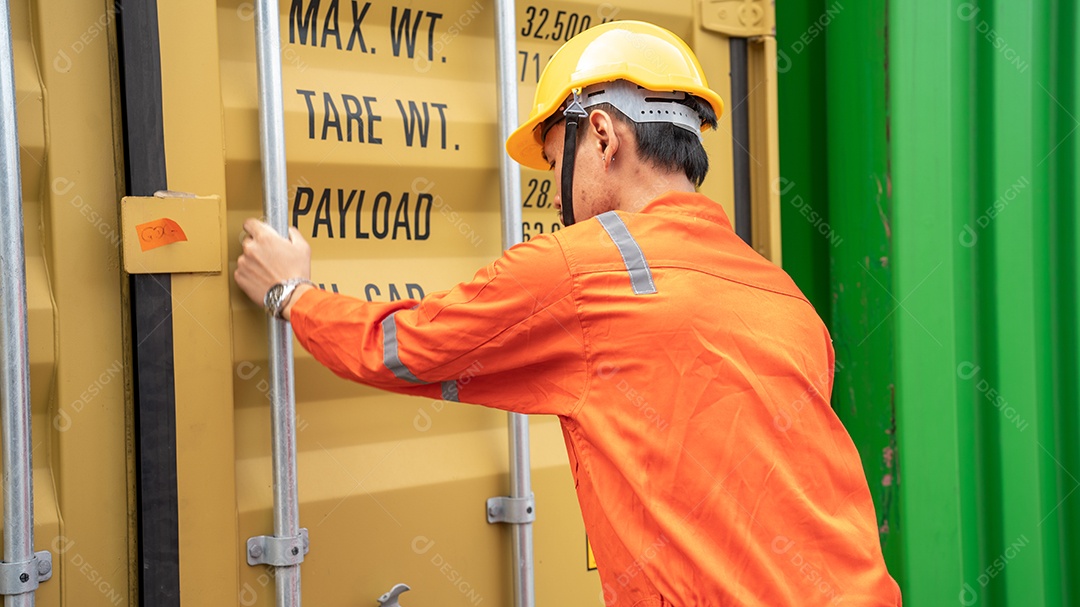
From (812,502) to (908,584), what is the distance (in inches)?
44.1

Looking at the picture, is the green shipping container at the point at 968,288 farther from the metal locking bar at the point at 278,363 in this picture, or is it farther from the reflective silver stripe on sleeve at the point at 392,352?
the metal locking bar at the point at 278,363

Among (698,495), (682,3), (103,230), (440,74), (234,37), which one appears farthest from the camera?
(682,3)

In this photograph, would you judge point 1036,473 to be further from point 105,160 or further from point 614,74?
point 105,160

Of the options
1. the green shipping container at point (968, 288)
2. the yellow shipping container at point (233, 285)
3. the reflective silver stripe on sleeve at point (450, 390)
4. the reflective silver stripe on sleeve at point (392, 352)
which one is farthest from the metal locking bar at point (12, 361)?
the green shipping container at point (968, 288)

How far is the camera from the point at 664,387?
1.77 metres

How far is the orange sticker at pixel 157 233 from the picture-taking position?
1868mm

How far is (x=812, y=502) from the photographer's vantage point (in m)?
1.78

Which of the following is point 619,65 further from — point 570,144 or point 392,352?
point 392,352

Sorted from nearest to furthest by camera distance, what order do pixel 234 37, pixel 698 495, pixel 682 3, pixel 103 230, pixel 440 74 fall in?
pixel 698 495 < pixel 103 230 < pixel 234 37 < pixel 440 74 < pixel 682 3

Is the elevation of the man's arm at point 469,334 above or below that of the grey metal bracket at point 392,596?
above

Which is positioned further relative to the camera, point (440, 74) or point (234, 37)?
point (440, 74)

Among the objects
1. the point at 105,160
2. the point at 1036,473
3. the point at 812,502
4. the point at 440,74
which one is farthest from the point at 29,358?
the point at 1036,473

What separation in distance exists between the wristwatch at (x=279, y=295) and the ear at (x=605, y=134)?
606 millimetres

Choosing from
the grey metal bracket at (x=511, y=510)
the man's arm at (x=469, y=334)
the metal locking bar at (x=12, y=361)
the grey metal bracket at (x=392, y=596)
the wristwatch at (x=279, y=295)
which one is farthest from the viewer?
the grey metal bracket at (x=511, y=510)
